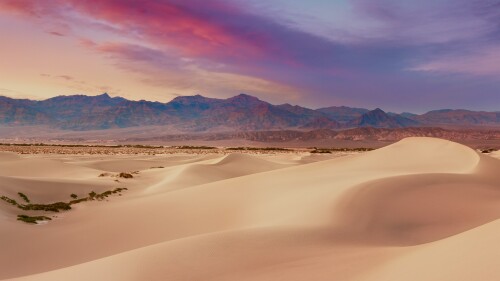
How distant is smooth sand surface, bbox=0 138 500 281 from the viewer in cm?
723

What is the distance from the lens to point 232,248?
27.7 feet

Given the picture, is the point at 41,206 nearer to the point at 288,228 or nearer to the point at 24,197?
the point at 24,197

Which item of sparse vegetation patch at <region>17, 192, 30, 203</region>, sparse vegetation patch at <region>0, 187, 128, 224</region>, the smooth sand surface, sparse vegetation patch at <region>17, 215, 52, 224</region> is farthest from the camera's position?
sparse vegetation patch at <region>17, 192, 30, 203</region>

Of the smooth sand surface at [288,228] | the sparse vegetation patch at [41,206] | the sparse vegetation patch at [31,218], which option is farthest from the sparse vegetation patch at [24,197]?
the sparse vegetation patch at [31,218]

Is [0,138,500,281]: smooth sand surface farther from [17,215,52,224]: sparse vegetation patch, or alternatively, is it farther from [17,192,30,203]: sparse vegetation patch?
[17,215,52,224]: sparse vegetation patch

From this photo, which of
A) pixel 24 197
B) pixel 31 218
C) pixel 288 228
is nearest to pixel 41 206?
pixel 24 197

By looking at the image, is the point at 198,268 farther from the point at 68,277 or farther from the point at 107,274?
the point at 68,277

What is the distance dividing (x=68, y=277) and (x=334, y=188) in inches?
392

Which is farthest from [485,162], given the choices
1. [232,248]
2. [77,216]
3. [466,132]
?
[466,132]

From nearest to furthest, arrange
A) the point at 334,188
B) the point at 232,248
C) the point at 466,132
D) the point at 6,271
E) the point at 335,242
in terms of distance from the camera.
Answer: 1. the point at 232,248
2. the point at 335,242
3. the point at 6,271
4. the point at 334,188
5. the point at 466,132

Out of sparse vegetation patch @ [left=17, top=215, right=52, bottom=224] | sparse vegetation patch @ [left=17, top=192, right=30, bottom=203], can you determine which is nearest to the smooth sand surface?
Answer: sparse vegetation patch @ [left=17, top=192, right=30, bottom=203]

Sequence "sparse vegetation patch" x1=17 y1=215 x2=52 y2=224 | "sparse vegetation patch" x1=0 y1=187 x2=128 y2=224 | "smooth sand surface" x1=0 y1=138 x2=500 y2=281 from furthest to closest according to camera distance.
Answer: "sparse vegetation patch" x1=0 y1=187 x2=128 y2=224 → "sparse vegetation patch" x1=17 y1=215 x2=52 y2=224 → "smooth sand surface" x1=0 y1=138 x2=500 y2=281

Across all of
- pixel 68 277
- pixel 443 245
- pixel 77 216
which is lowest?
pixel 77 216

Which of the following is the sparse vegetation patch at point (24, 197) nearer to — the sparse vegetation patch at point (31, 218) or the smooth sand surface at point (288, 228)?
the smooth sand surface at point (288, 228)
